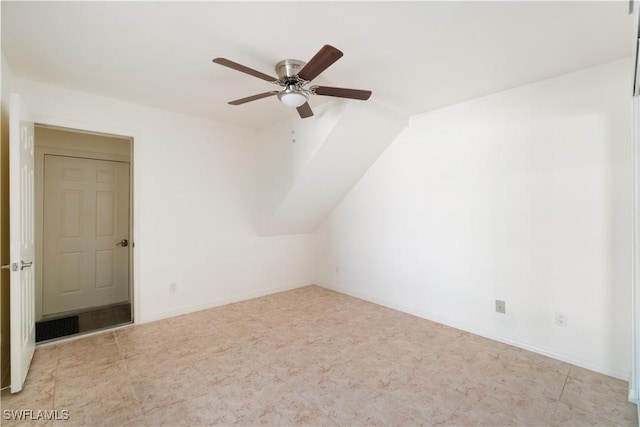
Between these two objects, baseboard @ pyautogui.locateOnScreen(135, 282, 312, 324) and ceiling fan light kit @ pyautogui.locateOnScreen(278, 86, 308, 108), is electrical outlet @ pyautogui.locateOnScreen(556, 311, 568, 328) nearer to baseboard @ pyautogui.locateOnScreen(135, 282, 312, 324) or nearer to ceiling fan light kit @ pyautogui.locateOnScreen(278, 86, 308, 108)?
ceiling fan light kit @ pyautogui.locateOnScreen(278, 86, 308, 108)

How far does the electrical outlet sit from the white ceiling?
1.99 m

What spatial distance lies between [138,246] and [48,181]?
4.91 feet

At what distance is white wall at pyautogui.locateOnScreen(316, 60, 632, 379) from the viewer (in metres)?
2.29

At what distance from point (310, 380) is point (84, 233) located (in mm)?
3528

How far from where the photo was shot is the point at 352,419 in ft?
5.99

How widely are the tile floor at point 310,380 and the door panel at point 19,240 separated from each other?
218 mm

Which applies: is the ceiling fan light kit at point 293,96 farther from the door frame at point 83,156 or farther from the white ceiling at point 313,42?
the door frame at point 83,156

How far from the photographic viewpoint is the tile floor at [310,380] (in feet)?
6.09

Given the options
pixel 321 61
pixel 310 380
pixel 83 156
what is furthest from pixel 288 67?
pixel 83 156

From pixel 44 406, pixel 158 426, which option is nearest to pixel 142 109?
pixel 44 406

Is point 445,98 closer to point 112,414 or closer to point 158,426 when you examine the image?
point 158,426

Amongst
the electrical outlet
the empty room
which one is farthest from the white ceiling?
the electrical outlet

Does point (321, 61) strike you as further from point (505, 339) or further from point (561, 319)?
point (505, 339)

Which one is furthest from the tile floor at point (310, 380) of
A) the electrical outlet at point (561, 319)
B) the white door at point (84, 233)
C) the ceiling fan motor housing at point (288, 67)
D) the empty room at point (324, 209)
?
the ceiling fan motor housing at point (288, 67)
